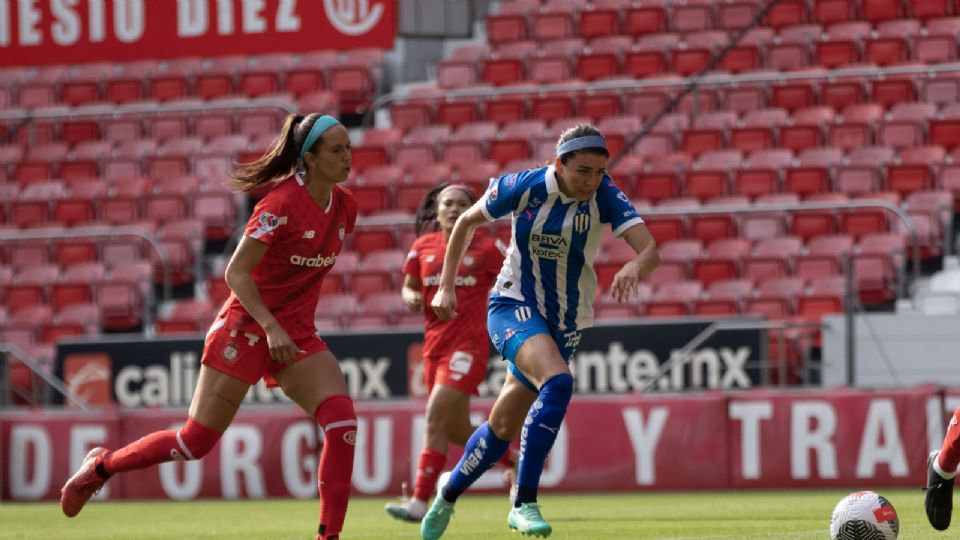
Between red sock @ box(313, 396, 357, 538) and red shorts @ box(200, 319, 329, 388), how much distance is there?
337 mm

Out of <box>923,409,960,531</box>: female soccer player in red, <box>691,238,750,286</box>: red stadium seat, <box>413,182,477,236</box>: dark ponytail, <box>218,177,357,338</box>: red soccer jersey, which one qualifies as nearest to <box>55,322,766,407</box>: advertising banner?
<box>691,238,750,286</box>: red stadium seat

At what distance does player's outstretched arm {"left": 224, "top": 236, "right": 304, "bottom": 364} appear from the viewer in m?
7.30

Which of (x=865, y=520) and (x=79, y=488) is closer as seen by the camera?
(x=865, y=520)

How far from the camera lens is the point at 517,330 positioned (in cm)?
820

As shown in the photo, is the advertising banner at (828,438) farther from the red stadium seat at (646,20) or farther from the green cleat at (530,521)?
the red stadium seat at (646,20)

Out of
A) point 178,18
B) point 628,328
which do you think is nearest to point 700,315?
point 628,328

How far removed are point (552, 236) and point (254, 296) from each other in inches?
63.5

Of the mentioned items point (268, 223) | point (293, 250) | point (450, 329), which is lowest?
point (450, 329)

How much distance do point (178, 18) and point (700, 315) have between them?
39.0ft

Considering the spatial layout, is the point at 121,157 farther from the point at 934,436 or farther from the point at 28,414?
the point at 934,436

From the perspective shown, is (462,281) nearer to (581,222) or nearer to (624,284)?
(581,222)

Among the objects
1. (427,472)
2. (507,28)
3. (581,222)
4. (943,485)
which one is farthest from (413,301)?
(507,28)

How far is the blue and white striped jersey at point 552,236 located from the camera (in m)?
8.05

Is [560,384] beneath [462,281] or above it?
beneath
